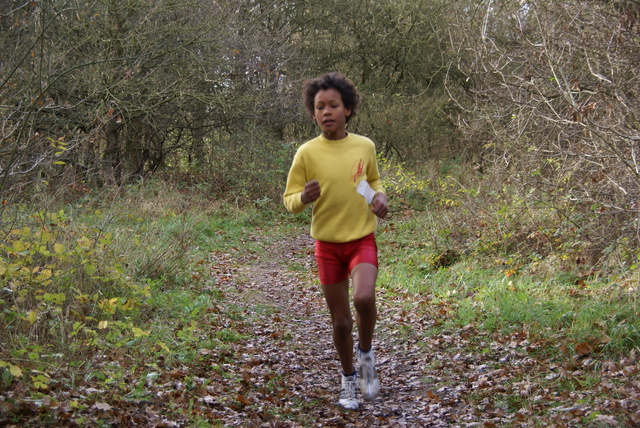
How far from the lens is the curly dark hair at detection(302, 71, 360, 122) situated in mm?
4426

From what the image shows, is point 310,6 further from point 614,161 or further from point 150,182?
point 614,161

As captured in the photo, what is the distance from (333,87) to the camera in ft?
14.5

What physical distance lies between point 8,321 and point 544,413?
3.94 m

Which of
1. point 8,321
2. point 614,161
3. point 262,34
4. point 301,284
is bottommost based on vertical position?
point 301,284

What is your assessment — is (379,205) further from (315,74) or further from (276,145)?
(315,74)

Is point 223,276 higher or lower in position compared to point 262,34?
lower

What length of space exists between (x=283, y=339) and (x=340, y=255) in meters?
2.40

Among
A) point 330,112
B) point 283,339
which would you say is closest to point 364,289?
point 330,112

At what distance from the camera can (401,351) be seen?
20.0 feet

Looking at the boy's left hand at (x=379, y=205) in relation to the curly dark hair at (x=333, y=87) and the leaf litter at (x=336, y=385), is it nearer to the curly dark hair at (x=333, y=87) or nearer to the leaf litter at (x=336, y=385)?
the curly dark hair at (x=333, y=87)

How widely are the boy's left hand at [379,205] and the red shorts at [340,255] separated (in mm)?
255

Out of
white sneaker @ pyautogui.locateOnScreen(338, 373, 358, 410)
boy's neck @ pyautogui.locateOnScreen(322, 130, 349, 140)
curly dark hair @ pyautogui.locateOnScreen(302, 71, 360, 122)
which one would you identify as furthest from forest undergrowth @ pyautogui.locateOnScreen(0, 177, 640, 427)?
curly dark hair @ pyautogui.locateOnScreen(302, 71, 360, 122)

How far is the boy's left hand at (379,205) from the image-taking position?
4.18 metres

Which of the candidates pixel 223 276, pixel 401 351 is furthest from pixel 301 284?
pixel 401 351
